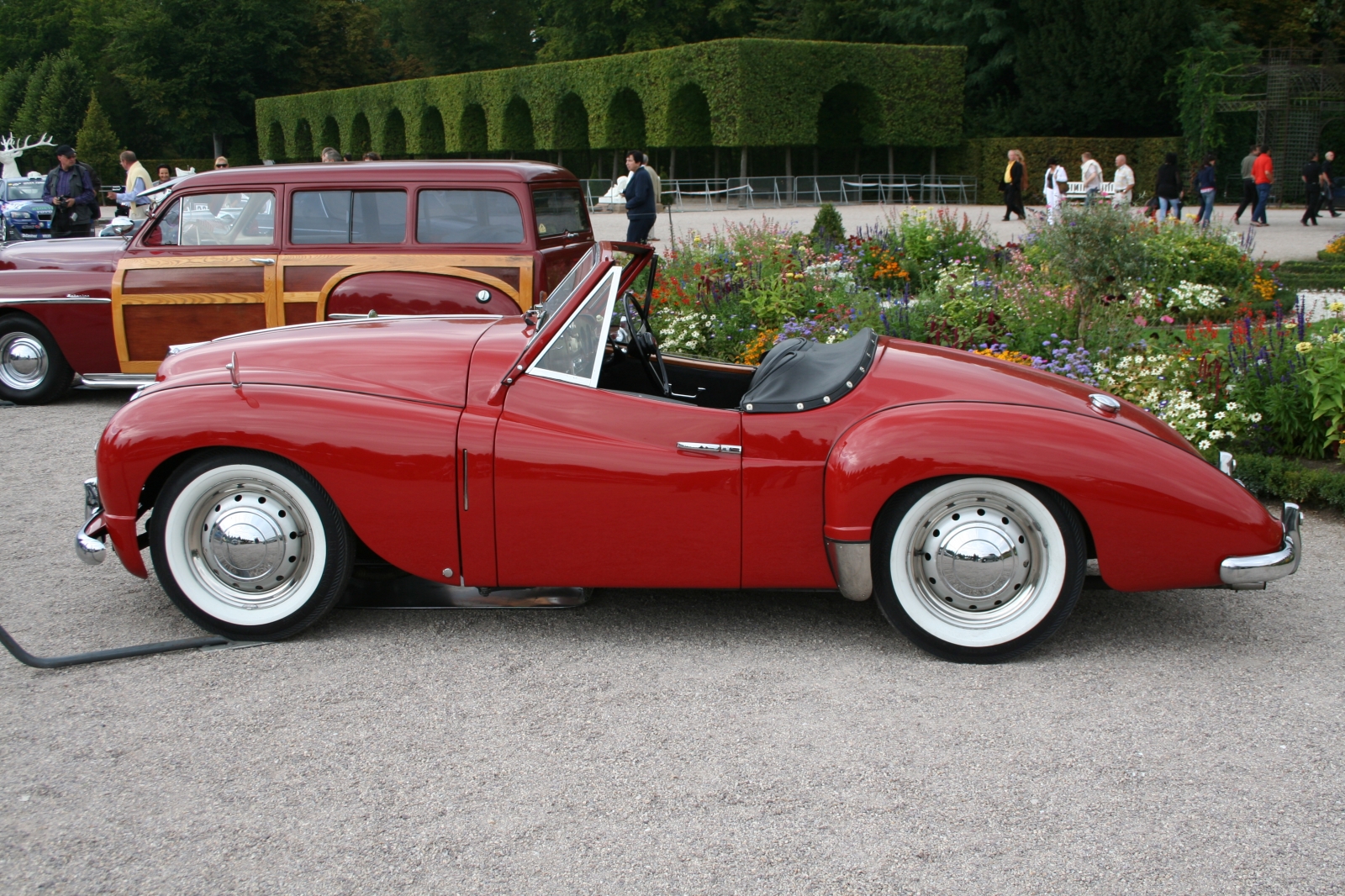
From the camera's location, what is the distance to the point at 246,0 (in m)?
60.8

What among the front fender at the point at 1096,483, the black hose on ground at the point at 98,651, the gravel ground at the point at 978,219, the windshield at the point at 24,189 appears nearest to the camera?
the front fender at the point at 1096,483

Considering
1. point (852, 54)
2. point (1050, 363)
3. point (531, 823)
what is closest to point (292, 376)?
point (531, 823)

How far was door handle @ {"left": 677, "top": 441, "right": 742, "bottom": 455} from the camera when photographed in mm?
3832

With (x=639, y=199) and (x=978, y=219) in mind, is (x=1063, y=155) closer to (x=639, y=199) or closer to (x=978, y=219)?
(x=978, y=219)

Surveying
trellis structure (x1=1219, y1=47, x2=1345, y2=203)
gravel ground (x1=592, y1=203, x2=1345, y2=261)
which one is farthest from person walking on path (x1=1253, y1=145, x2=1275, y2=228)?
trellis structure (x1=1219, y1=47, x2=1345, y2=203)

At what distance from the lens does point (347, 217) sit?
7781mm

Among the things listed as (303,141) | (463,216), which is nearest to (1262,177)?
(463,216)

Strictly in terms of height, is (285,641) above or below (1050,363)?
below

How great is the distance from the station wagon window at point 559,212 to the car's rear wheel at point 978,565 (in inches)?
185

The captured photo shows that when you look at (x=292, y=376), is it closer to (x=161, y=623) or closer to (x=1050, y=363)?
(x=161, y=623)

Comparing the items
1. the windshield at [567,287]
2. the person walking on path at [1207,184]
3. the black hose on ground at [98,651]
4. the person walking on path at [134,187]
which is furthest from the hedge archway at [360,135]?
the black hose on ground at [98,651]

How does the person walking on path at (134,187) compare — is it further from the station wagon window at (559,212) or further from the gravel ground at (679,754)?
the gravel ground at (679,754)

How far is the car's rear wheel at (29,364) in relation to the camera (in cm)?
870

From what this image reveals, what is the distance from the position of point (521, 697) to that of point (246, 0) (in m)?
66.8
